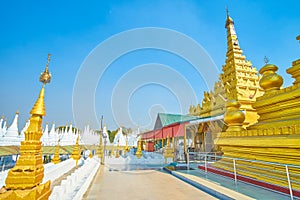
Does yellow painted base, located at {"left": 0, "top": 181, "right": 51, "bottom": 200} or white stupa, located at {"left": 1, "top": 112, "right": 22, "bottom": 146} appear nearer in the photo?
yellow painted base, located at {"left": 0, "top": 181, "right": 51, "bottom": 200}

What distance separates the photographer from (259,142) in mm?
5160

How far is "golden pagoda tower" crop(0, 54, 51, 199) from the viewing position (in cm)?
230

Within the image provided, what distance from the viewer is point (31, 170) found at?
2596 mm

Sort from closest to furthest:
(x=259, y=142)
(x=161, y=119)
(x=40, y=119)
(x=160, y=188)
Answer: (x=40, y=119)
(x=259, y=142)
(x=160, y=188)
(x=161, y=119)

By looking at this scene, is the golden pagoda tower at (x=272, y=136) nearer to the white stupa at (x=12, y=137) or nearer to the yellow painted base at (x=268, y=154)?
the yellow painted base at (x=268, y=154)

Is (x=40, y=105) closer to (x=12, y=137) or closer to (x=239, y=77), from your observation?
(x=239, y=77)

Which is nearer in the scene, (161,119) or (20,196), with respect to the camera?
(20,196)

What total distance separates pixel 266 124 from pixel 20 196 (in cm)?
678

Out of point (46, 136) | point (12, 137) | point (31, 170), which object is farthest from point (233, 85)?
point (46, 136)

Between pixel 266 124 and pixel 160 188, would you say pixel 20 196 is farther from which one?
pixel 266 124

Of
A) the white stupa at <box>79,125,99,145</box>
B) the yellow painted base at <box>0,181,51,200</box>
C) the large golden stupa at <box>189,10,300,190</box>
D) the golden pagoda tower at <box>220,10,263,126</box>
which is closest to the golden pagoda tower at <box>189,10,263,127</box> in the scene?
the golden pagoda tower at <box>220,10,263,126</box>

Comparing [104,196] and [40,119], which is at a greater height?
[40,119]

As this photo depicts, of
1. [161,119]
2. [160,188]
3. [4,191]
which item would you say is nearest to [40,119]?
[4,191]

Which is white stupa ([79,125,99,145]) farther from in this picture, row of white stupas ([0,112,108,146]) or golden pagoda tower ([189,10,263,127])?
golden pagoda tower ([189,10,263,127])
